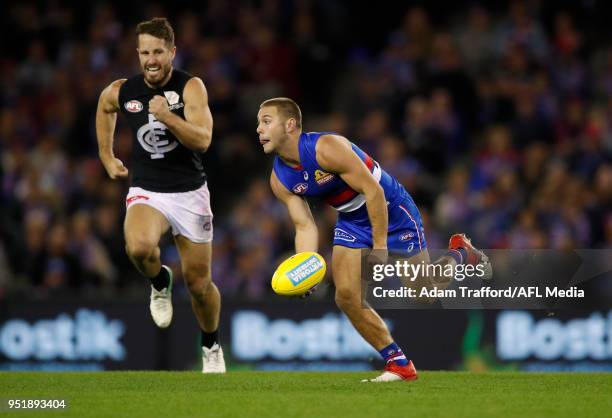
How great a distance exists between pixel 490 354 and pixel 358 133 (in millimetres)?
4301

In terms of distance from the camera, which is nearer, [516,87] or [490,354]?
[490,354]

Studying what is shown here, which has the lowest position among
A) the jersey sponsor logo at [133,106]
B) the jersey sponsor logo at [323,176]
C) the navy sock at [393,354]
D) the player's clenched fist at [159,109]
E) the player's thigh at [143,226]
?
the navy sock at [393,354]

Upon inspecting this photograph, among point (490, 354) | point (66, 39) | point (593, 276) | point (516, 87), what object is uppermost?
point (66, 39)

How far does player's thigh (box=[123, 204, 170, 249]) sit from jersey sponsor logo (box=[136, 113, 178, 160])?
446 millimetres

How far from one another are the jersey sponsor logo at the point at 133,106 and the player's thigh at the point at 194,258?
1041 millimetres

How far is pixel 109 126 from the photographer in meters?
10.1

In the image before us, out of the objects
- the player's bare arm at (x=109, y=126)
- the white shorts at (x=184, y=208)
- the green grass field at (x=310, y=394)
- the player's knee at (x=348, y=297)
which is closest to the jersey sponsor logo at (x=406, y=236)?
the player's knee at (x=348, y=297)

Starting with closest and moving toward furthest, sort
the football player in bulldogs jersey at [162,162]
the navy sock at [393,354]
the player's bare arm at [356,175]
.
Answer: the player's bare arm at [356,175]
the navy sock at [393,354]
the football player in bulldogs jersey at [162,162]

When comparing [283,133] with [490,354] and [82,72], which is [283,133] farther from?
[82,72]

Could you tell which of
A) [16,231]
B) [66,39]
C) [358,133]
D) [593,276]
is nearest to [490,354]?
[593,276]

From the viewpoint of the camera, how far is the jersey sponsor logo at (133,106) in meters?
9.70

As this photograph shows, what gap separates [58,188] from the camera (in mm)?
16406

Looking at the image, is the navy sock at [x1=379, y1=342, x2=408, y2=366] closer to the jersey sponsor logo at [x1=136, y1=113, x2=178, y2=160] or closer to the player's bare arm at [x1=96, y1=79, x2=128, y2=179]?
the jersey sponsor logo at [x1=136, y1=113, x2=178, y2=160]

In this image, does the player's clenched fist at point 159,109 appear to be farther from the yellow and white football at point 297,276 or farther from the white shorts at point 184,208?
the yellow and white football at point 297,276
